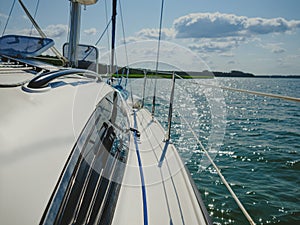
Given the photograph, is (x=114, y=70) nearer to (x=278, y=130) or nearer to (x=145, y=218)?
(x=145, y=218)

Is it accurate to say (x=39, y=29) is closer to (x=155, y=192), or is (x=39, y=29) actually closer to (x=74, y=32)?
(x=74, y=32)

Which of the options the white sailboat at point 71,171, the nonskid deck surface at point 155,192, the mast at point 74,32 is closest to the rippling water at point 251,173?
the nonskid deck surface at point 155,192

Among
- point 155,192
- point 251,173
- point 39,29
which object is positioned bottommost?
point 251,173

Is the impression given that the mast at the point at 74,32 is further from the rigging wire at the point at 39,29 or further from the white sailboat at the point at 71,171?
the white sailboat at the point at 71,171

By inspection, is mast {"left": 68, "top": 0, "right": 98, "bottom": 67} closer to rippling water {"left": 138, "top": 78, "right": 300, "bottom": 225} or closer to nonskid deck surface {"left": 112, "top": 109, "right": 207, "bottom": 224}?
rippling water {"left": 138, "top": 78, "right": 300, "bottom": 225}

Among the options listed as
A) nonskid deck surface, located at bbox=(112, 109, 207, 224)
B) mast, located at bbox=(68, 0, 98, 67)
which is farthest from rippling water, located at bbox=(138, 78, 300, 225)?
mast, located at bbox=(68, 0, 98, 67)

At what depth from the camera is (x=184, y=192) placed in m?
1.62

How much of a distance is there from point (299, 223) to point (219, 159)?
1956 millimetres

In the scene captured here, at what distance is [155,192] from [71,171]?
0.85 meters

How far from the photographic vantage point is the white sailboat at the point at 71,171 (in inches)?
26.4

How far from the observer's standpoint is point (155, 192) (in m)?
1.56

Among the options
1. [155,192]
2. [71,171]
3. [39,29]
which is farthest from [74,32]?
[71,171]

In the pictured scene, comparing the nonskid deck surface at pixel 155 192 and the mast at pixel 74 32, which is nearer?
the nonskid deck surface at pixel 155 192

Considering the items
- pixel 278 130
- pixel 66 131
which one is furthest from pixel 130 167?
pixel 278 130
